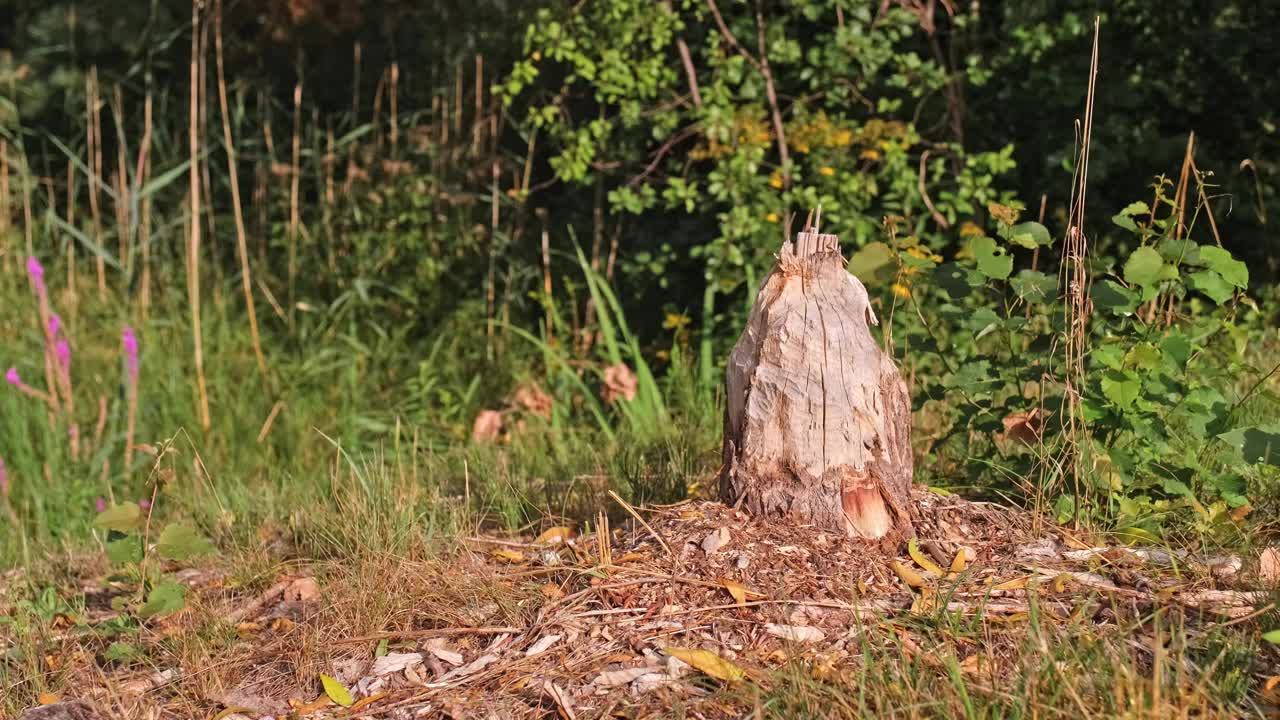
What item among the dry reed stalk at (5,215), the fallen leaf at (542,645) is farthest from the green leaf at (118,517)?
the dry reed stalk at (5,215)

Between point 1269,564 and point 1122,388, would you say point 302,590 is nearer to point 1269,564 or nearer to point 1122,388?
point 1122,388

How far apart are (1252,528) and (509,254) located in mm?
3898

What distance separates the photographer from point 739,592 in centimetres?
255

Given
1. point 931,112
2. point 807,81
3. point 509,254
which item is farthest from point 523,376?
point 931,112

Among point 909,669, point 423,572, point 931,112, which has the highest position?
point 931,112

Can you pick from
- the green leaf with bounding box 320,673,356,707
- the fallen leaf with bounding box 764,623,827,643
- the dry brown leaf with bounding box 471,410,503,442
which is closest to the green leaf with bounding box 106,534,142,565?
the green leaf with bounding box 320,673,356,707

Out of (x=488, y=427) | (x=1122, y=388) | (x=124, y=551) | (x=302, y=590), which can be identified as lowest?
(x=488, y=427)

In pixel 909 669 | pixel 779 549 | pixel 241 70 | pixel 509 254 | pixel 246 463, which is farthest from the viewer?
pixel 241 70

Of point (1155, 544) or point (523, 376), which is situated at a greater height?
point (1155, 544)

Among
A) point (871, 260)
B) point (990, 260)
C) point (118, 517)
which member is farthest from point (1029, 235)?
point (118, 517)

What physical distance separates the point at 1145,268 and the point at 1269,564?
678mm

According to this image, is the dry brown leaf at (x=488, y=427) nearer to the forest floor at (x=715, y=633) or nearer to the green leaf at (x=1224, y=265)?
the forest floor at (x=715, y=633)

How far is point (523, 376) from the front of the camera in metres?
5.28

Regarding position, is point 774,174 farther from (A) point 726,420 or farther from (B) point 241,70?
(B) point 241,70
